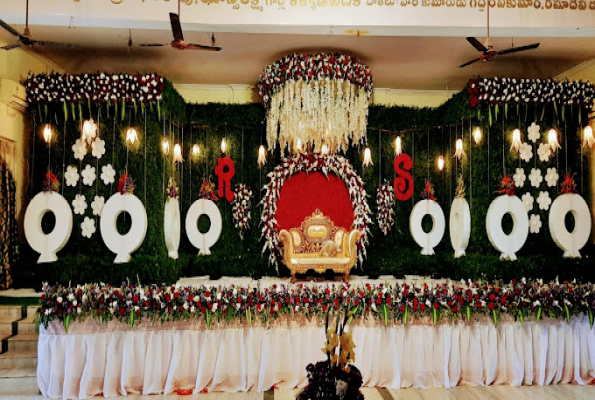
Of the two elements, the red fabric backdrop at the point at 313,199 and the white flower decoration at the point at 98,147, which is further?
the red fabric backdrop at the point at 313,199

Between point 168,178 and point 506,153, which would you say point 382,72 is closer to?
point 506,153

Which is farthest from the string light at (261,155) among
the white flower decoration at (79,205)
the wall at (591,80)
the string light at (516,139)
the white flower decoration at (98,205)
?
the wall at (591,80)

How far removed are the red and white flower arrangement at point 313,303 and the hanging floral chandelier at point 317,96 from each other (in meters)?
2.67

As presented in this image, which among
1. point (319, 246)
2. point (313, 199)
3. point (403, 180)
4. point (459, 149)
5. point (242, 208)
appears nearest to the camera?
point (459, 149)

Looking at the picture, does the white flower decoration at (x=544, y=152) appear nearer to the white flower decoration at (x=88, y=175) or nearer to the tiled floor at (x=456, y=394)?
the tiled floor at (x=456, y=394)

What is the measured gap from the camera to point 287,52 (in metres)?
6.36

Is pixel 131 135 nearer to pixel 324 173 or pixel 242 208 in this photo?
pixel 242 208

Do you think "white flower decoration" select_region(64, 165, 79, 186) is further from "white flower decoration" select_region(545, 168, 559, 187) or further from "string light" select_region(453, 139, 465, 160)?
"white flower decoration" select_region(545, 168, 559, 187)

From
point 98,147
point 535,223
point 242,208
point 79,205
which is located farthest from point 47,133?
point 535,223

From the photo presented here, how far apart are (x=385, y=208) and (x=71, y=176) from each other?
16.2 ft

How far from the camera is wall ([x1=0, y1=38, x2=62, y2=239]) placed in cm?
589

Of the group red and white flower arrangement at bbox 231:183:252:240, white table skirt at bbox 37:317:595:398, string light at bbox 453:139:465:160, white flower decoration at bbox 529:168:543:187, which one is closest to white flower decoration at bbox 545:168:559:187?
white flower decoration at bbox 529:168:543:187

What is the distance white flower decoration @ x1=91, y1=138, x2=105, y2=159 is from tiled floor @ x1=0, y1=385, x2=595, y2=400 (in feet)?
10.4

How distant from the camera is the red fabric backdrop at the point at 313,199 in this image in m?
7.67
